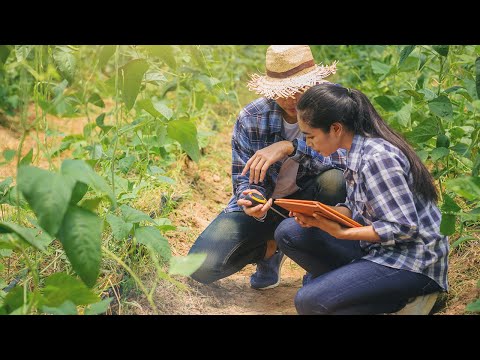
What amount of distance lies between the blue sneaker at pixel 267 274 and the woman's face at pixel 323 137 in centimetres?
69

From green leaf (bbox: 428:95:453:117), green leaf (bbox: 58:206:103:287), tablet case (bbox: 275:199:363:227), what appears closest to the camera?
green leaf (bbox: 58:206:103:287)

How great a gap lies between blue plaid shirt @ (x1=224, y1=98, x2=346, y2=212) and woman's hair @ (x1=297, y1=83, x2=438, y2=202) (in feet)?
1.27

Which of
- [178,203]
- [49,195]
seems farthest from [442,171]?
[49,195]

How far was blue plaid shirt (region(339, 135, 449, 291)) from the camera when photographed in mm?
2227

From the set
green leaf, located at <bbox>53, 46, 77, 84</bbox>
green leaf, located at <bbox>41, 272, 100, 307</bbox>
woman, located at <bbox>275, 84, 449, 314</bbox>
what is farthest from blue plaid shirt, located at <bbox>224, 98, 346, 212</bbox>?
green leaf, located at <bbox>41, 272, 100, 307</bbox>

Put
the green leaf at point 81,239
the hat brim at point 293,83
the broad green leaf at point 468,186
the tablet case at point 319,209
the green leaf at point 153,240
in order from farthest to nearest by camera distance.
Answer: the hat brim at point 293,83
the green leaf at point 153,240
the tablet case at point 319,209
the broad green leaf at point 468,186
the green leaf at point 81,239

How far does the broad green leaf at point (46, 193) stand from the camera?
193 cm

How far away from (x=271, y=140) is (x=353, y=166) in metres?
0.51

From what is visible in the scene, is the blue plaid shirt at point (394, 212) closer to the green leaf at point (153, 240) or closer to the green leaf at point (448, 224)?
the green leaf at point (448, 224)

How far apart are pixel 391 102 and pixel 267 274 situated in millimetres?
912

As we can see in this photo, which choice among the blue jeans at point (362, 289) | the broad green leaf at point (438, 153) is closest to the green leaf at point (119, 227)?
the blue jeans at point (362, 289)

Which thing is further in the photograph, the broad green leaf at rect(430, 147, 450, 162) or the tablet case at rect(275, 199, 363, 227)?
the broad green leaf at rect(430, 147, 450, 162)

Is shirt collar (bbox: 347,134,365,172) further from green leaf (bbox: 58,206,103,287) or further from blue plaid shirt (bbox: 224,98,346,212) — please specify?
green leaf (bbox: 58,206,103,287)
